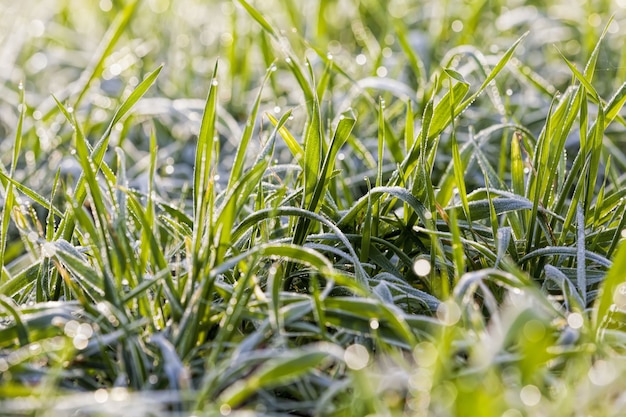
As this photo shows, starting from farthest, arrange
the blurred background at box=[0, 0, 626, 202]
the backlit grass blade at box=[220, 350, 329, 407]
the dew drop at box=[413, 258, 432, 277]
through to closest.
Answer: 1. the blurred background at box=[0, 0, 626, 202]
2. the dew drop at box=[413, 258, 432, 277]
3. the backlit grass blade at box=[220, 350, 329, 407]

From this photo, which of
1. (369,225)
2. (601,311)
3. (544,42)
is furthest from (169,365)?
(544,42)

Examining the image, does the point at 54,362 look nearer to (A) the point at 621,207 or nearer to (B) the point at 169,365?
(B) the point at 169,365

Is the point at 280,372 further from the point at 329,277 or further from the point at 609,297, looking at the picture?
the point at 609,297

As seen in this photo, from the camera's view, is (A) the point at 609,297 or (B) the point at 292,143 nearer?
(A) the point at 609,297

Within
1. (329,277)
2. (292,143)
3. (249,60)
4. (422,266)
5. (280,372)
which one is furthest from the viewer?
(249,60)

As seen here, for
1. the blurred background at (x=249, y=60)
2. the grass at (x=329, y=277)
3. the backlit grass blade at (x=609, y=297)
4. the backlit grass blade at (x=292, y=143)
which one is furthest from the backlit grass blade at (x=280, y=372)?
the blurred background at (x=249, y=60)

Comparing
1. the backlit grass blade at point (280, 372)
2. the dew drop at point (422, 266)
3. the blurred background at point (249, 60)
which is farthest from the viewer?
the blurred background at point (249, 60)

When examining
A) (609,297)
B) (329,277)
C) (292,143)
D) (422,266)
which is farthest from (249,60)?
(609,297)

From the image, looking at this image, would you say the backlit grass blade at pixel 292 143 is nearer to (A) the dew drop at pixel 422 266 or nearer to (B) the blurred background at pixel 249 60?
(A) the dew drop at pixel 422 266

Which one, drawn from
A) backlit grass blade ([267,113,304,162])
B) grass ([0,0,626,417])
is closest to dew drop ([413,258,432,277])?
grass ([0,0,626,417])

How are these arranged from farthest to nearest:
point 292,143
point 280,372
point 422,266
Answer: point 292,143
point 422,266
point 280,372

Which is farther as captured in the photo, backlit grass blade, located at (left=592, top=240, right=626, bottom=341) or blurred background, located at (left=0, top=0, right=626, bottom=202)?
blurred background, located at (left=0, top=0, right=626, bottom=202)

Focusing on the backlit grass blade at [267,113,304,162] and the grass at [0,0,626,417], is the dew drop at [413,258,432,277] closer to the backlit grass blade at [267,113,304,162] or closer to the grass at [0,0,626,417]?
the grass at [0,0,626,417]
